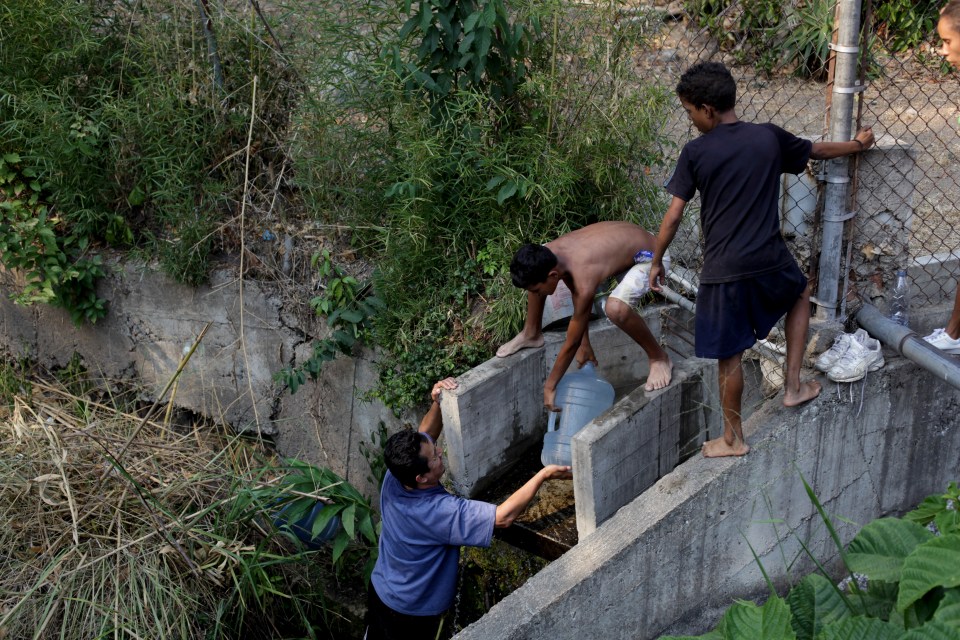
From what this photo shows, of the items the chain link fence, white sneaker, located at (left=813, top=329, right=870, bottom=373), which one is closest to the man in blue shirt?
white sneaker, located at (left=813, top=329, right=870, bottom=373)

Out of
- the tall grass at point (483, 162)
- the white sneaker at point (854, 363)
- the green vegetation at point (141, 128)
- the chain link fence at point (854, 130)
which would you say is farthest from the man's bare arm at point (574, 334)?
the green vegetation at point (141, 128)

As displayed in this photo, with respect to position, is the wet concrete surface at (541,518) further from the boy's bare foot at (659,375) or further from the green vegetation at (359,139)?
the boy's bare foot at (659,375)

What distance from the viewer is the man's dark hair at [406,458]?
13.7 feet

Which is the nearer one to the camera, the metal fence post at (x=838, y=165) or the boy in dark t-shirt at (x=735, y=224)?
the boy in dark t-shirt at (x=735, y=224)

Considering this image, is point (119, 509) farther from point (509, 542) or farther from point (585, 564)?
point (585, 564)

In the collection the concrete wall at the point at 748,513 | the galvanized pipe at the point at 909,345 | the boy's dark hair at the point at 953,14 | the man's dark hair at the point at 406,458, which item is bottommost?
the concrete wall at the point at 748,513

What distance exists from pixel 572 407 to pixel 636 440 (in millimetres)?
664

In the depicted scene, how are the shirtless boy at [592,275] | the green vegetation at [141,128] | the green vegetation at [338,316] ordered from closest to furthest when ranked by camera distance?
the shirtless boy at [592,275] < the green vegetation at [338,316] < the green vegetation at [141,128]

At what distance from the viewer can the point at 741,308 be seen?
13.0ft

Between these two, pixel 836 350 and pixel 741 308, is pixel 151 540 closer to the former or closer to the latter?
pixel 741 308

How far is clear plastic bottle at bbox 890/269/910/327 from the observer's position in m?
4.55

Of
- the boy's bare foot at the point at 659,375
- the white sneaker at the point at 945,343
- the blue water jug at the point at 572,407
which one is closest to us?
the white sneaker at the point at 945,343

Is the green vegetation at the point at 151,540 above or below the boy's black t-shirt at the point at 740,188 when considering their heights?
below

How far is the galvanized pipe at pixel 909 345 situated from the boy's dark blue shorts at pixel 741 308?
0.62 meters
